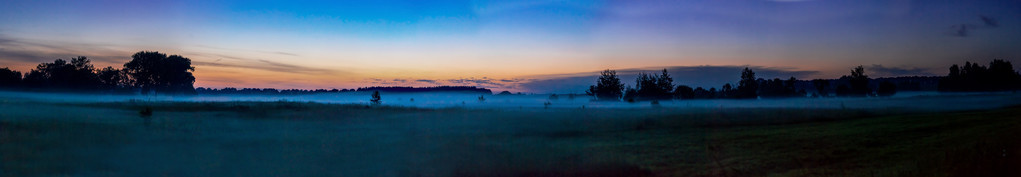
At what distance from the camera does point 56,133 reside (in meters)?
19.4

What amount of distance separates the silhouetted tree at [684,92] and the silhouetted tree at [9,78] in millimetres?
44998

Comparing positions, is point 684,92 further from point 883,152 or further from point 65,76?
point 65,76

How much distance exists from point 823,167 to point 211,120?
96.0 ft

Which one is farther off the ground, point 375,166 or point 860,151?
point 860,151

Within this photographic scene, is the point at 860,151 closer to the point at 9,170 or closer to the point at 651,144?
the point at 651,144

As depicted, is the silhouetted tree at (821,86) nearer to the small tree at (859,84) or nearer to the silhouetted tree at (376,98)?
the small tree at (859,84)

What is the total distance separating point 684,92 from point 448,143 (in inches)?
925

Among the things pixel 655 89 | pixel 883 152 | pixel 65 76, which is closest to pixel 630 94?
pixel 655 89

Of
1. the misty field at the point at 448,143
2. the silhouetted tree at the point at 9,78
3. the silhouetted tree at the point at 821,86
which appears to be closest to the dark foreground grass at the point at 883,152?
the misty field at the point at 448,143

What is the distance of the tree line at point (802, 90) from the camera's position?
85.7ft

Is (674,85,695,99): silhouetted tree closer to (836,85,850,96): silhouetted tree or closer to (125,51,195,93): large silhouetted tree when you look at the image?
(836,85,850,96): silhouetted tree

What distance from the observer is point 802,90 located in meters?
34.9

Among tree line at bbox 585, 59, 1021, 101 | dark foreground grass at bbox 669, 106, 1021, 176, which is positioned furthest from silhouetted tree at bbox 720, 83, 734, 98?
dark foreground grass at bbox 669, 106, 1021, 176

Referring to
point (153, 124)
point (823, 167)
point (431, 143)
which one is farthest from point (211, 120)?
point (823, 167)
